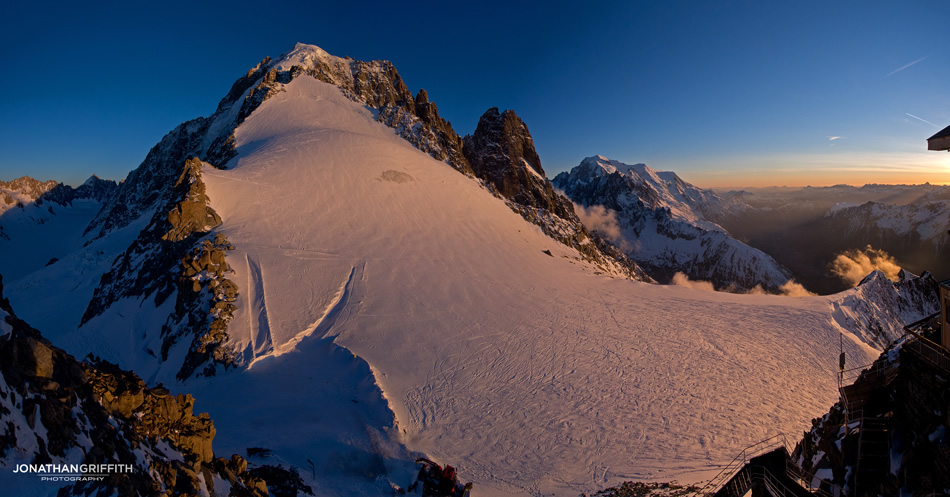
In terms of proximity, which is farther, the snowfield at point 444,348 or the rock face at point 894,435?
the snowfield at point 444,348

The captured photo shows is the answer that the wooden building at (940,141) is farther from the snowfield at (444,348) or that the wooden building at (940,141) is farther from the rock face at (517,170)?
the rock face at (517,170)

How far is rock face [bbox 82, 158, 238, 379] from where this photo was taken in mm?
21156

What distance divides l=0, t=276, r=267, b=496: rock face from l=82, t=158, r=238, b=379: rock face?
12142 millimetres

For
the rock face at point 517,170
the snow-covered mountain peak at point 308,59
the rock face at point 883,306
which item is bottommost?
the rock face at point 883,306

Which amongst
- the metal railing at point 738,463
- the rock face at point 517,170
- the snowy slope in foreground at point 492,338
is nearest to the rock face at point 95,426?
the snowy slope in foreground at point 492,338

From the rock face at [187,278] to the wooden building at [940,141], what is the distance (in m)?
28.6

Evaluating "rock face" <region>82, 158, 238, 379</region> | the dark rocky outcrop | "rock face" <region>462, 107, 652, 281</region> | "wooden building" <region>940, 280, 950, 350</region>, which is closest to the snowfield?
"rock face" <region>82, 158, 238, 379</region>

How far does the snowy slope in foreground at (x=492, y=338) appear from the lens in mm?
16297

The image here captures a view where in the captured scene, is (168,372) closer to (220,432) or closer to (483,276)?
(220,432)

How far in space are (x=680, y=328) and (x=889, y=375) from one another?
18938 mm

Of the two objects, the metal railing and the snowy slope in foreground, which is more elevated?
the snowy slope in foreground

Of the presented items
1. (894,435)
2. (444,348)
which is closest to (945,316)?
(894,435)

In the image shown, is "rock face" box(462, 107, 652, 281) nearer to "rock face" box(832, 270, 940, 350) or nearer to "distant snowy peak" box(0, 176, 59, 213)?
"rock face" box(832, 270, 940, 350)

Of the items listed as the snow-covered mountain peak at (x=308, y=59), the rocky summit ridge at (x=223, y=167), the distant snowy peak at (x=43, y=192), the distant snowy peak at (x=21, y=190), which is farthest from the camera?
the distant snowy peak at (x=43, y=192)
